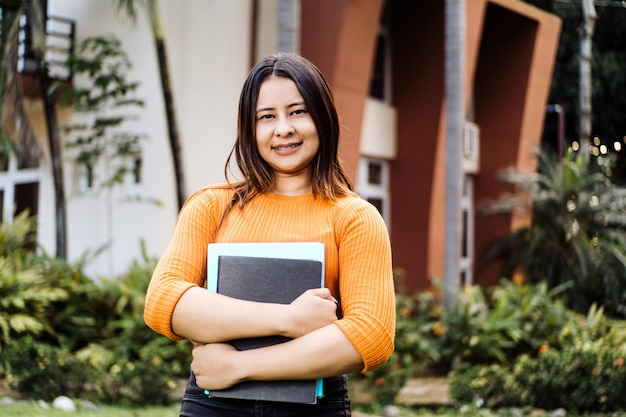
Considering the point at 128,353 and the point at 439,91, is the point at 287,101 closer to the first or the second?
the point at 128,353

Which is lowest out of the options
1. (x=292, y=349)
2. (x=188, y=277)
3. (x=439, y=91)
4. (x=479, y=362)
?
(x=479, y=362)

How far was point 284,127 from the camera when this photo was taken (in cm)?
188

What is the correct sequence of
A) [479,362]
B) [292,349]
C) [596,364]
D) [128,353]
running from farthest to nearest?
1. [479,362]
2. [128,353]
3. [596,364]
4. [292,349]

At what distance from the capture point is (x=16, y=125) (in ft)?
30.3

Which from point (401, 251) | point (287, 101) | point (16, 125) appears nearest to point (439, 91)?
point (401, 251)

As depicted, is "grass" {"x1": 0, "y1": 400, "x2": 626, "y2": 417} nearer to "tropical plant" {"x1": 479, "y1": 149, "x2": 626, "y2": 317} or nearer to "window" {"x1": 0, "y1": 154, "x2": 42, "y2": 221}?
"tropical plant" {"x1": 479, "y1": 149, "x2": 626, "y2": 317}

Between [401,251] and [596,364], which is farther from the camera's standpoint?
[401,251]

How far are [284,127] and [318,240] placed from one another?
0.94 ft

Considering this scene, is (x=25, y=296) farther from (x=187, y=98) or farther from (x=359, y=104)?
(x=359, y=104)

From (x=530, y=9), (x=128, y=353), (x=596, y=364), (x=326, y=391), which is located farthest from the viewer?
(x=530, y=9)

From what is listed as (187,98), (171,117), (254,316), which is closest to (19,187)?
(187,98)

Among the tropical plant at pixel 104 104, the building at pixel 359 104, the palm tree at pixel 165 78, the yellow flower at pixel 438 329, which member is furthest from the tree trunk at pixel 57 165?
the yellow flower at pixel 438 329

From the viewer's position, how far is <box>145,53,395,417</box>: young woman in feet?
5.59

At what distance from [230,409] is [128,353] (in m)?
6.20
